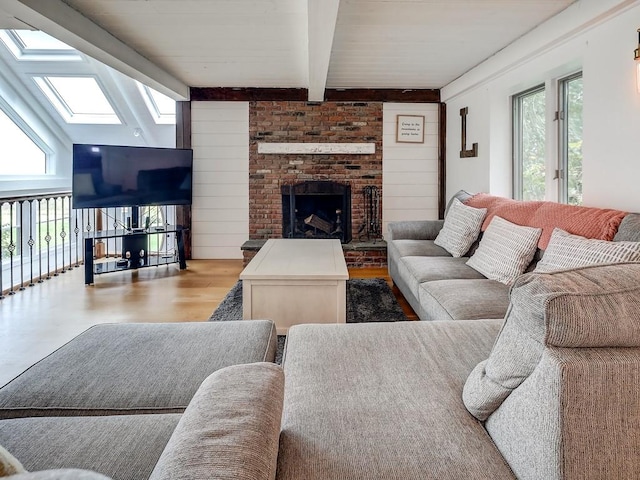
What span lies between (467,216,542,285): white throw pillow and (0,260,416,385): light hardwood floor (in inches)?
31.7

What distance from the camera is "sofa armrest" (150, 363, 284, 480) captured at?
0.72 m

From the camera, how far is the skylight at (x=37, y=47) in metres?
4.74

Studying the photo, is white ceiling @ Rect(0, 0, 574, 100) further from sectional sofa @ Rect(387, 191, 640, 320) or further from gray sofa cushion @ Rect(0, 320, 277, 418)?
gray sofa cushion @ Rect(0, 320, 277, 418)

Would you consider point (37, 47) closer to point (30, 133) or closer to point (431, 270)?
point (30, 133)

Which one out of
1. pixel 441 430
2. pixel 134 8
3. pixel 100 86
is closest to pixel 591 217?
pixel 441 430

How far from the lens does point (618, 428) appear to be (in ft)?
2.53

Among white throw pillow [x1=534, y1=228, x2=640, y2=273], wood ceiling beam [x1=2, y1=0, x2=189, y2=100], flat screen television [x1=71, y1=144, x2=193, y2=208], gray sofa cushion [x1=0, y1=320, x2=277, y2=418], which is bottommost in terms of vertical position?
gray sofa cushion [x1=0, y1=320, x2=277, y2=418]

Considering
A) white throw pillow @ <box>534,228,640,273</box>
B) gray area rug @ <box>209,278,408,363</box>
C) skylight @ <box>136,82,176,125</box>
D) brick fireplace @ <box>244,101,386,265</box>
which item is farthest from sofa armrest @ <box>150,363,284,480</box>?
skylight @ <box>136,82,176,125</box>

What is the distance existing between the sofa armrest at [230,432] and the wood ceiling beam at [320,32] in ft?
7.33

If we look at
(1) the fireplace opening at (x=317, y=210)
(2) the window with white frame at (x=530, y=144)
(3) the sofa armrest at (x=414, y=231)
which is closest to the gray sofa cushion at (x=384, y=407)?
(3) the sofa armrest at (x=414, y=231)

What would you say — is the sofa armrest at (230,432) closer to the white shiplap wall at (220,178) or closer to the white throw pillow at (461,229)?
the white throw pillow at (461,229)

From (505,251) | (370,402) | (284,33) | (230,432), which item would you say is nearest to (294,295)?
(505,251)

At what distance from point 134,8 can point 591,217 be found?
10.2ft

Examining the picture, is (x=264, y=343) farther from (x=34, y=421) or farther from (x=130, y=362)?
(x=34, y=421)
